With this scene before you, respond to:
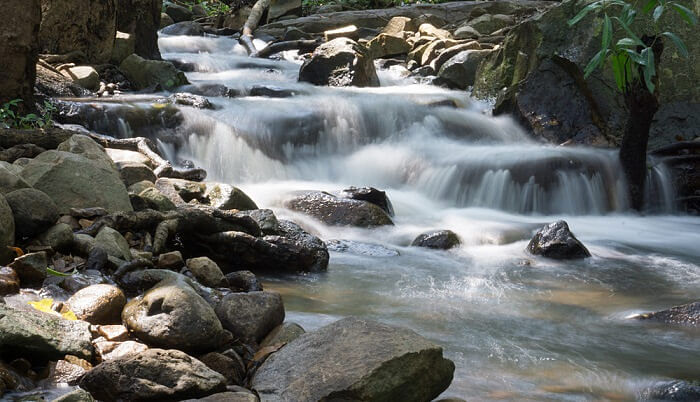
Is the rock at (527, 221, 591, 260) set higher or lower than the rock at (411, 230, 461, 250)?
higher

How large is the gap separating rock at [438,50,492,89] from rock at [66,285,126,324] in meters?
10.9

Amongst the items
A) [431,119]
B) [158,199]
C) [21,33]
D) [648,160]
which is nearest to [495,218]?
[648,160]

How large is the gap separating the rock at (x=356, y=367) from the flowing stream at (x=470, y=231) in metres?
0.45

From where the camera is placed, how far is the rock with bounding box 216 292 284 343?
3252mm

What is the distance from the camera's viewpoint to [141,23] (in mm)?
13156

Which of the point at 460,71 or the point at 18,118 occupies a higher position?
the point at 460,71

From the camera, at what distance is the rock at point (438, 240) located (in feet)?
21.4

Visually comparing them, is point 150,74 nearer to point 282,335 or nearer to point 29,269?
point 29,269

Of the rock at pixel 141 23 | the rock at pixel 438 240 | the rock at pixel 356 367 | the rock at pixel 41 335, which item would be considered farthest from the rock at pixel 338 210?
the rock at pixel 141 23

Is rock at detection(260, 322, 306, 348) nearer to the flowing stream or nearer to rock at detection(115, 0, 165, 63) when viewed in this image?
the flowing stream

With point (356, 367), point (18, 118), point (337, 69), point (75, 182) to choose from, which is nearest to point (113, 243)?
point (75, 182)

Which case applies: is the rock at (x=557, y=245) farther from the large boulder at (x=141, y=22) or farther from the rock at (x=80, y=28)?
the large boulder at (x=141, y=22)

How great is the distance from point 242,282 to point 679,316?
108 inches

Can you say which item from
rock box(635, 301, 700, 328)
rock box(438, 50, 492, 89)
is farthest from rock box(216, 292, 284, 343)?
rock box(438, 50, 492, 89)
